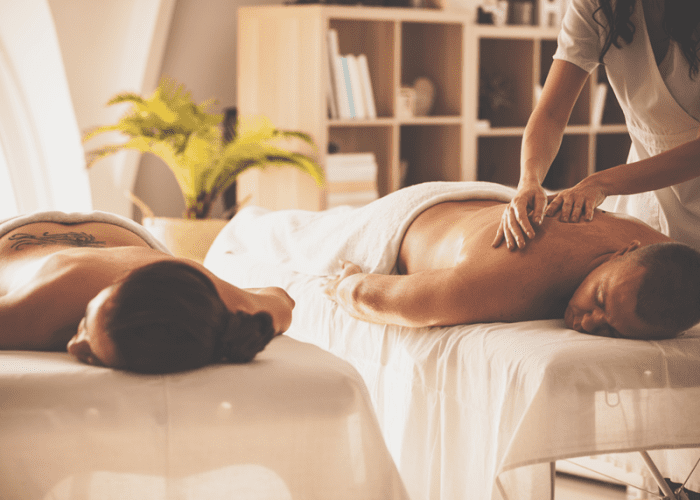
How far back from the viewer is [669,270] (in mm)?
1138

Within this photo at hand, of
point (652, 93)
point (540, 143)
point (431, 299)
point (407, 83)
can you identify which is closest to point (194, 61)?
point (407, 83)

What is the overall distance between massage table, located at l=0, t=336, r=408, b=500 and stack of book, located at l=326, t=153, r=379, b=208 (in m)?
2.44

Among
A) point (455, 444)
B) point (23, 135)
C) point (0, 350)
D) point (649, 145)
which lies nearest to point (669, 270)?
point (455, 444)

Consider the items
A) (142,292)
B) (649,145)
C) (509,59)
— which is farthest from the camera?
(509,59)

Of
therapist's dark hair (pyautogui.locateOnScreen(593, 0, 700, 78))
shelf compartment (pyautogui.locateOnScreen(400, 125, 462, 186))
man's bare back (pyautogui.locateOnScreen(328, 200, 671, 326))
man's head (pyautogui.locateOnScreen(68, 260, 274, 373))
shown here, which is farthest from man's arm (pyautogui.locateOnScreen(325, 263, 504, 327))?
shelf compartment (pyautogui.locateOnScreen(400, 125, 462, 186))

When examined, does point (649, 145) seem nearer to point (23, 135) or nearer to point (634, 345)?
point (634, 345)

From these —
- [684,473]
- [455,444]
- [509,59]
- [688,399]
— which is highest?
[509,59]

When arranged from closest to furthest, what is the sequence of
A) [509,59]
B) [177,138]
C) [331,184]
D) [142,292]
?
[142,292]
[177,138]
[331,184]
[509,59]

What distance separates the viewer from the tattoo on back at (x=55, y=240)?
1.38 m

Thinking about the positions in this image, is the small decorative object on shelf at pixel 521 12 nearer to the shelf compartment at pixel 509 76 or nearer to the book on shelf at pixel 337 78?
the shelf compartment at pixel 509 76

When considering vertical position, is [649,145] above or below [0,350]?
above

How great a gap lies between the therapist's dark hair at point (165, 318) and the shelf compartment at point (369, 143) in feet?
9.32

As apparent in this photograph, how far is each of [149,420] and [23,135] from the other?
2988 mm

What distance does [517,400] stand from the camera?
1.15 m
